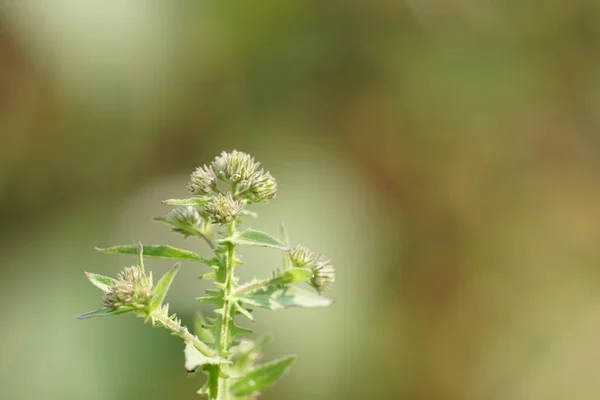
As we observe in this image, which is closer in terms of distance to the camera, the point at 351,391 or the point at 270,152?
the point at 351,391

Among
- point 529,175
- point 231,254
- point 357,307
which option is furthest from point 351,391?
point 231,254

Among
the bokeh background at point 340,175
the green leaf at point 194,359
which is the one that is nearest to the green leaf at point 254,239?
the green leaf at point 194,359

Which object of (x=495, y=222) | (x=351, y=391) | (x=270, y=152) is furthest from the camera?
(x=495, y=222)

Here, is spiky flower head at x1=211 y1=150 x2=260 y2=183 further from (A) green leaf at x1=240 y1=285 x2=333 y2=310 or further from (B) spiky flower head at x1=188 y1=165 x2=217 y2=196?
(A) green leaf at x1=240 y1=285 x2=333 y2=310

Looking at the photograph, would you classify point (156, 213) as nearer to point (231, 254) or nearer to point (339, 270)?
point (339, 270)

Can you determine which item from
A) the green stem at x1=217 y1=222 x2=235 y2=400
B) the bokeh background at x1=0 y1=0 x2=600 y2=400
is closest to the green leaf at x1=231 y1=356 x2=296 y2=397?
the green stem at x1=217 y1=222 x2=235 y2=400

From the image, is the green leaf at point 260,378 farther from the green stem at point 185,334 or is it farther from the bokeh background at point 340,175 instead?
the bokeh background at point 340,175
